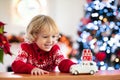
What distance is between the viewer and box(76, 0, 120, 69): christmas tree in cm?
375

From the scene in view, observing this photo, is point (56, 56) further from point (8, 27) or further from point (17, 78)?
point (8, 27)

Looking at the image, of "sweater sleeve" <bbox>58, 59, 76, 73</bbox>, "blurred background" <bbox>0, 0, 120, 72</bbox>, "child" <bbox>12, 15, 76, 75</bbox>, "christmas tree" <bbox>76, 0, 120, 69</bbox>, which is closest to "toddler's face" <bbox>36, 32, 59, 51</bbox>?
"child" <bbox>12, 15, 76, 75</bbox>

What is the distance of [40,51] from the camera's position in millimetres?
1493

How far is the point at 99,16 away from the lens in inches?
149

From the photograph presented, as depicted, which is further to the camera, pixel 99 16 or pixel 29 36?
pixel 99 16

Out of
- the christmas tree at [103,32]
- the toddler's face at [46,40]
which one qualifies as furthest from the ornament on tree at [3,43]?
the christmas tree at [103,32]

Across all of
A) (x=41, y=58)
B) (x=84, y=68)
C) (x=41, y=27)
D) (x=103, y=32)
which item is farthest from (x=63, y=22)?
(x=84, y=68)

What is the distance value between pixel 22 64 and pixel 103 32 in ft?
8.54

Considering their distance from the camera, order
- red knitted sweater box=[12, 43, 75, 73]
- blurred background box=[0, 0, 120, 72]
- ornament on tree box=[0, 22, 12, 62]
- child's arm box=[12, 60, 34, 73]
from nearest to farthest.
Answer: ornament on tree box=[0, 22, 12, 62], child's arm box=[12, 60, 34, 73], red knitted sweater box=[12, 43, 75, 73], blurred background box=[0, 0, 120, 72]

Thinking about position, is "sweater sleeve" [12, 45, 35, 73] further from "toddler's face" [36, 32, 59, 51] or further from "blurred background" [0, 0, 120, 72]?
"blurred background" [0, 0, 120, 72]

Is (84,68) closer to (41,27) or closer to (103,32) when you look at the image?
(41,27)

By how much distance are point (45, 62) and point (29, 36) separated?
0.17m

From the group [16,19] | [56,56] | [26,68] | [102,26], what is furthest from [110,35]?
[26,68]

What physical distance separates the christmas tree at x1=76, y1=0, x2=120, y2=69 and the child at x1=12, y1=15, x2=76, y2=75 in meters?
2.31
